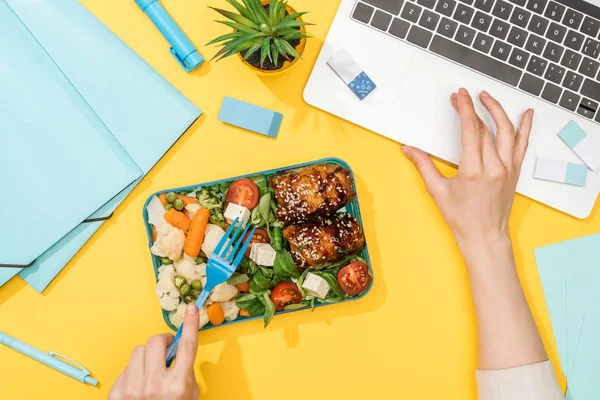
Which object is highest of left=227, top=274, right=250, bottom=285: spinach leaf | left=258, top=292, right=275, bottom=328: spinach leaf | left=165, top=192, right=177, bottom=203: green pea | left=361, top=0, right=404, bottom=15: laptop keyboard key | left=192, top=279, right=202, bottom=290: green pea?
left=361, top=0, right=404, bottom=15: laptop keyboard key

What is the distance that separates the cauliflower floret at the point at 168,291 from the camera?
40.0 inches

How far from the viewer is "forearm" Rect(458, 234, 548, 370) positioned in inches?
40.0

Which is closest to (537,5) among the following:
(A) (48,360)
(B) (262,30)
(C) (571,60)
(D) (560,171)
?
(C) (571,60)

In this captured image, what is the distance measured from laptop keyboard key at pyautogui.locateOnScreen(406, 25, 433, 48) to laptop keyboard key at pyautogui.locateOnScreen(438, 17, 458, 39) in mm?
25

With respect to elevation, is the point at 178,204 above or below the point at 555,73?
below

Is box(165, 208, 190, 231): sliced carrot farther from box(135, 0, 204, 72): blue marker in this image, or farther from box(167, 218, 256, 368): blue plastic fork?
box(135, 0, 204, 72): blue marker

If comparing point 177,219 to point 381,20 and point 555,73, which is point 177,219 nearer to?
point 381,20

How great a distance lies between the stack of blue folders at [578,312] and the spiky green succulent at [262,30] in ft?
2.61

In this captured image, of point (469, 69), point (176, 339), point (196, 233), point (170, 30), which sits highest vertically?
point (469, 69)

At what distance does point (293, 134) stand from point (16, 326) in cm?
83

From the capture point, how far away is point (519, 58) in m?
1.01

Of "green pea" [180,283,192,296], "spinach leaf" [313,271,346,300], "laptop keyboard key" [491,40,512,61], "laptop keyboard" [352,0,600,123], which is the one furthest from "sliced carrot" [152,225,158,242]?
"laptop keyboard key" [491,40,512,61]

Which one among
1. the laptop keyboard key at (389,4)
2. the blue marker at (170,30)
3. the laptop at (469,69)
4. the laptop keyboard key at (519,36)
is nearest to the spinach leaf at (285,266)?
the laptop at (469,69)

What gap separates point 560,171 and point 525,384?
1.61ft
